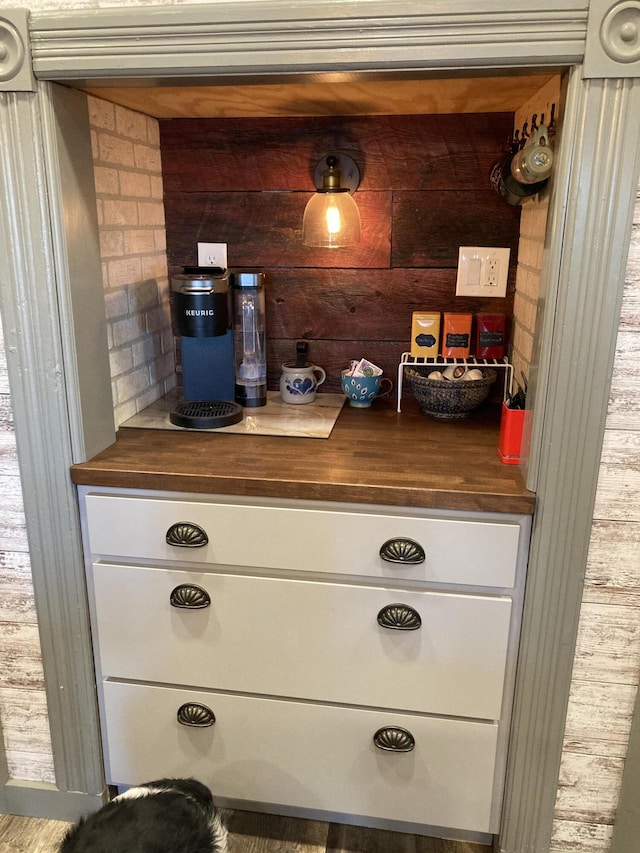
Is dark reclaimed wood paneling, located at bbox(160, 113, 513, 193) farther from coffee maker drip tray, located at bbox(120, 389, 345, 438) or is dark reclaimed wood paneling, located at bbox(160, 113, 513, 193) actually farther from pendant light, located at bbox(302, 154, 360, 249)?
coffee maker drip tray, located at bbox(120, 389, 345, 438)

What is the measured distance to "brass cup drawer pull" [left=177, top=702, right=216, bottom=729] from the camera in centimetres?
157

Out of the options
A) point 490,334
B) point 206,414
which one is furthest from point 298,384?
point 490,334

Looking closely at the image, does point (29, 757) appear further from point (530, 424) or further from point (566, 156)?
point (566, 156)

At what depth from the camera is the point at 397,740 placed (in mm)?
1494

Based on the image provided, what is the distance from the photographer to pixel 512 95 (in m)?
1.56

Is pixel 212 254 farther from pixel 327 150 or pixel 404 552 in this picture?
pixel 404 552

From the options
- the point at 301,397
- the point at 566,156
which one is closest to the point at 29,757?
the point at 301,397

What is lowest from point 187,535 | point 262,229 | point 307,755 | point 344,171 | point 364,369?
point 307,755

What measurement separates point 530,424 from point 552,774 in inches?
30.1

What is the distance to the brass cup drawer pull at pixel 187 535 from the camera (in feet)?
4.73

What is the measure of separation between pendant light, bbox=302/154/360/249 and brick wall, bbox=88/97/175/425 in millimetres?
449

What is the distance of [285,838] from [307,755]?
241mm

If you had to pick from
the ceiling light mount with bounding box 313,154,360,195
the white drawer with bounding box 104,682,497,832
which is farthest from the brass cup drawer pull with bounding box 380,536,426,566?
the ceiling light mount with bounding box 313,154,360,195

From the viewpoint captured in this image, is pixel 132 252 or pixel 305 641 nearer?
pixel 305 641
